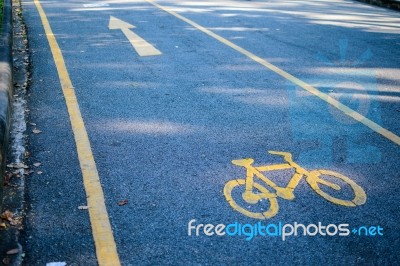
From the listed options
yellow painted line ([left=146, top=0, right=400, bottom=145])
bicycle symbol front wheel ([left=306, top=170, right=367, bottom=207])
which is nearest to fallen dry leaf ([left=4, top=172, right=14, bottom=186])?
bicycle symbol front wheel ([left=306, top=170, right=367, bottom=207])

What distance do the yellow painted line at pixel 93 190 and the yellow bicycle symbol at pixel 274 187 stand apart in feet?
3.12

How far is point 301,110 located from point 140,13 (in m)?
7.90

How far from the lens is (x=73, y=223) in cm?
314

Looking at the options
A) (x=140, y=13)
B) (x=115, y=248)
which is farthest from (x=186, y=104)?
(x=140, y=13)

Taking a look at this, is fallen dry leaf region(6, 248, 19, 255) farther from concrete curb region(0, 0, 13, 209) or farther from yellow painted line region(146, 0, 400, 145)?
yellow painted line region(146, 0, 400, 145)

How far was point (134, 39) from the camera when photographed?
29.2 feet

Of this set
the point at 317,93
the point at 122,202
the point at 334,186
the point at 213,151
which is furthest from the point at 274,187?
the point at 317,93

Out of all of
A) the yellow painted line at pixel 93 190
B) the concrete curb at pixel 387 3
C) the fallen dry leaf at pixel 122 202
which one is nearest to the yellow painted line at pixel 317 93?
the fallen dry leaf at pixel 122 202

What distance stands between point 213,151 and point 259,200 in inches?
37.7

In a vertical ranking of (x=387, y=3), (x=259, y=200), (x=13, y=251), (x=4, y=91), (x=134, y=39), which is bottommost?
(x=13, y=251)

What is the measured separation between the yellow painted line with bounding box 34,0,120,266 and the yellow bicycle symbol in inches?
37.4

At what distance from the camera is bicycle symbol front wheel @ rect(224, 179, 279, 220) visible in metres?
3.25

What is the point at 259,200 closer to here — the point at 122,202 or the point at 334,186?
the point at 334,186

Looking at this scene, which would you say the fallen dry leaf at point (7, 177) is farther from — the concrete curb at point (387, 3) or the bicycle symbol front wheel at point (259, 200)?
the concrete curb at point (387, 3)
